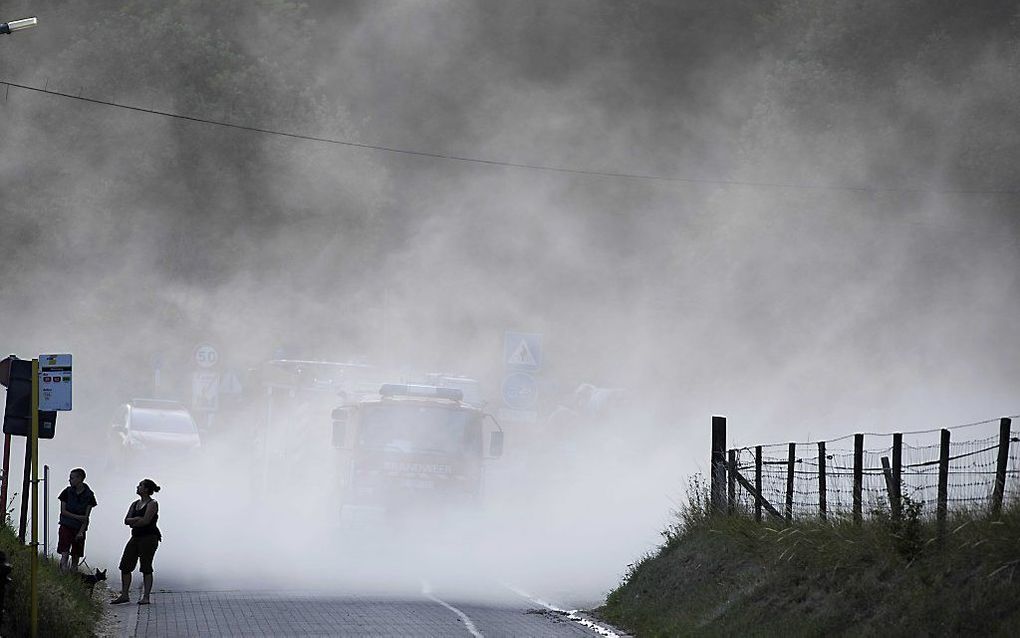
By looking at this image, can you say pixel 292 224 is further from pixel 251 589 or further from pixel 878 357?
pixel 251 589

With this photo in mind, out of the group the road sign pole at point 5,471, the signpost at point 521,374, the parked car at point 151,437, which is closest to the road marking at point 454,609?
the road sign pole at point 5,471

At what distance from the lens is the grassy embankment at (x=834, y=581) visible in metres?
9.27

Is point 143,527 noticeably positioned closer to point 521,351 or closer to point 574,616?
point 574,616

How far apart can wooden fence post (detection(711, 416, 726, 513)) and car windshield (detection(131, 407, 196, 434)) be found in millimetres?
19131

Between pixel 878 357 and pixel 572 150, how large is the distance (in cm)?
2482

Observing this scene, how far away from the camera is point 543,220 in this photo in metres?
56.5

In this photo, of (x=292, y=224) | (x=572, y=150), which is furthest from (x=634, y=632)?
(x=572, y=150)

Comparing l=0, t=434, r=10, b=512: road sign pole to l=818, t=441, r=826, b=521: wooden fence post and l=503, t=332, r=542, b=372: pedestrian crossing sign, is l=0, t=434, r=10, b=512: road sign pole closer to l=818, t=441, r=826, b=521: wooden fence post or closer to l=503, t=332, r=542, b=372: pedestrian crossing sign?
l=818, t=441, r=826, b=521: wooden fence post

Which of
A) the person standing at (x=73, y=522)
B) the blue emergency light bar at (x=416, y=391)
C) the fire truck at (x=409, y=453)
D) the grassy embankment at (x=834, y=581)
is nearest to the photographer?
the grassy embankment at (x=834, y=581)

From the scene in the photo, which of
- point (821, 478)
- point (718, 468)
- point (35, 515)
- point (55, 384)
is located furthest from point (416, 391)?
point (35, 515)

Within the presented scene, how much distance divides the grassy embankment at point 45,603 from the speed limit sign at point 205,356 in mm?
19279

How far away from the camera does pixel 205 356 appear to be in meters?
Answer: 32.7

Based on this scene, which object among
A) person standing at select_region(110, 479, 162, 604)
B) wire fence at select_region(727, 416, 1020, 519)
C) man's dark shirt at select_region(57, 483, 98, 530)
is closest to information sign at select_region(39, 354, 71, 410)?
person standing at select_region(110, 479, 162, 604)

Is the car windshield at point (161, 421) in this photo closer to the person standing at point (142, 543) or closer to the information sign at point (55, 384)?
the person standing at point (142, 543)
